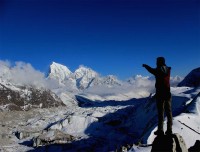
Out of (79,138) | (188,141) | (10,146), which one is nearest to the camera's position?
(188,141)

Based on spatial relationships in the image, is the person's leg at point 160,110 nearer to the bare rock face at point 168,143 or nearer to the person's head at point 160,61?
the bare rock face at point 168,143

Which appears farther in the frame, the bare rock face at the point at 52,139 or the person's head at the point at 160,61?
the bare rock face at the point at 52,139

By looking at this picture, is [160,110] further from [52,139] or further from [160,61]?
[52,139]

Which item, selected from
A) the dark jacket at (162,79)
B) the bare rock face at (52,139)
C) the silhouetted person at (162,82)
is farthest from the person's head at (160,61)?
the bare rock face at (52,139)

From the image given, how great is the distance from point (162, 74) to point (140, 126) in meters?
Result: 160

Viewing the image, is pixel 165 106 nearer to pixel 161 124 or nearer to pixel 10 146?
pixel 161 124

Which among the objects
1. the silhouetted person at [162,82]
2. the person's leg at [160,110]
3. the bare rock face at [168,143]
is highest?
the silhouetted person at [162,82]

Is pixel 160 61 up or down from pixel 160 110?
up

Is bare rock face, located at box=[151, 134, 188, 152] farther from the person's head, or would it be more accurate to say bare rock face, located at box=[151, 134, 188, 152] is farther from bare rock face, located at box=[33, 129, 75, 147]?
bare rock face, located at box=[33, 129, 75, 147]

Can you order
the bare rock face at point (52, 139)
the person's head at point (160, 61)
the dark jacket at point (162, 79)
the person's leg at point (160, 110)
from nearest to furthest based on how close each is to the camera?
the dark jacket at point (162, 79) < the person's head at point (160, 61) < the person's leg at point (160, 110) < the bare rock face at point (52, 139)

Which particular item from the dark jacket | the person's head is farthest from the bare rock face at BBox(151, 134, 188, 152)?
the person's head

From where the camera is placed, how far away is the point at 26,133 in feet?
625

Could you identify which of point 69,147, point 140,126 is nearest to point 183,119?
point 69,147

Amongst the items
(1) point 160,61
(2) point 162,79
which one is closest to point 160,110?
(2) point 162,79
